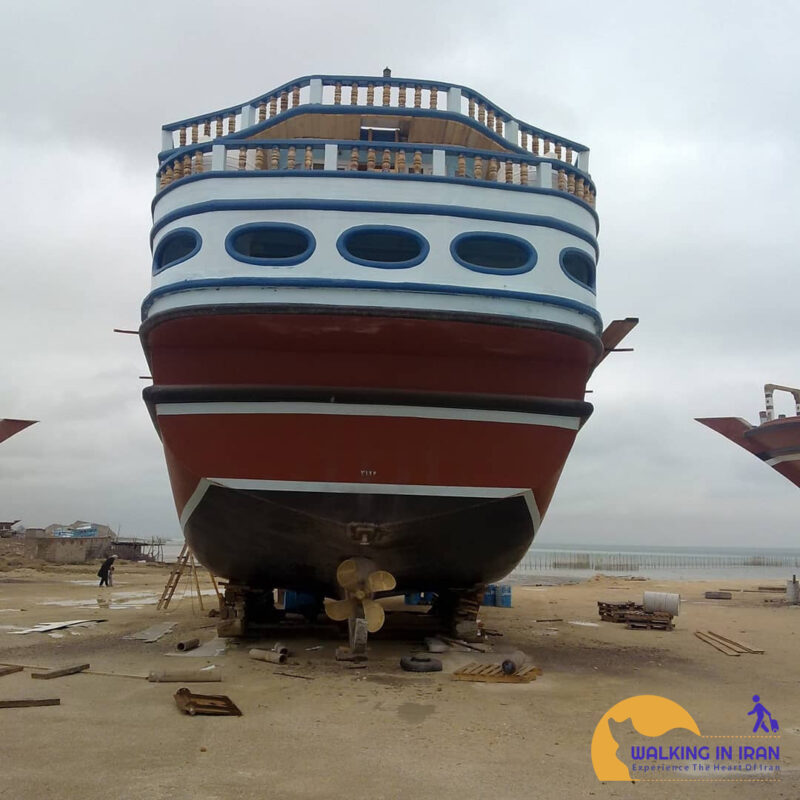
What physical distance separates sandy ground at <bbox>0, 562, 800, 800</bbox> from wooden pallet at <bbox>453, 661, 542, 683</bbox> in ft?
0.63

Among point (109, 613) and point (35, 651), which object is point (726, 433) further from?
point (35, 651)

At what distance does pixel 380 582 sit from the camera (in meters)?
8.76

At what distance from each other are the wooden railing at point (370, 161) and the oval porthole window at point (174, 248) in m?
0.80

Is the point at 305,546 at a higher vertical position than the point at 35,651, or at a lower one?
higher

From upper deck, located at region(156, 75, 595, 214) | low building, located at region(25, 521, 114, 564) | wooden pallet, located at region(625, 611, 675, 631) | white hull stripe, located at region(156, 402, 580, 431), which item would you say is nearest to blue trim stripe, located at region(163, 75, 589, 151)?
upper deck, located at region(156, 75, 595, 214)

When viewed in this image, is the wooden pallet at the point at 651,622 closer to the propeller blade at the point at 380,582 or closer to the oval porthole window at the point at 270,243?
the propeller blade at the point at 380,582

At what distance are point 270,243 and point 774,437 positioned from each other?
49.9 feet

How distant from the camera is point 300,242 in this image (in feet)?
31.1

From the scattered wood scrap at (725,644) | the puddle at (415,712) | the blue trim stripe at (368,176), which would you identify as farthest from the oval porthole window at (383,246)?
the scattered wood scrap at (725,644)

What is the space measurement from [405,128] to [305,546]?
629 cm

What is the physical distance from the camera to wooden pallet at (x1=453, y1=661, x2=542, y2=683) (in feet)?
26.9

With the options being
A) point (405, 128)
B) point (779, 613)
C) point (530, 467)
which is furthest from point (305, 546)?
point (779, 613)

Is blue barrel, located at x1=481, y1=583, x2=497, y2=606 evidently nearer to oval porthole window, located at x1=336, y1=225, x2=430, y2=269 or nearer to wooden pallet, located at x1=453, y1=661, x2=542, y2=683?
wooden pallet, located at x1=453, y1=661, x2=542, y2=683

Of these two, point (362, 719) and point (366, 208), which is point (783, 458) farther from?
point (362, 719)
